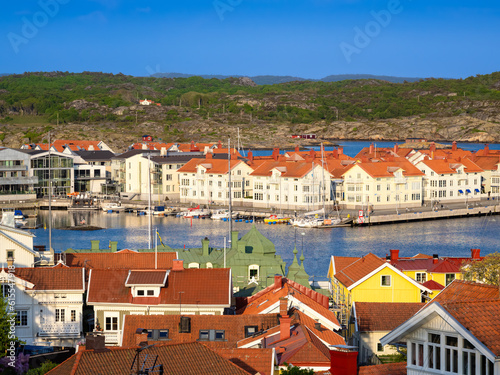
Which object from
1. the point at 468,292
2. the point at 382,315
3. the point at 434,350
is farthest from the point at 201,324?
the point at 434,350

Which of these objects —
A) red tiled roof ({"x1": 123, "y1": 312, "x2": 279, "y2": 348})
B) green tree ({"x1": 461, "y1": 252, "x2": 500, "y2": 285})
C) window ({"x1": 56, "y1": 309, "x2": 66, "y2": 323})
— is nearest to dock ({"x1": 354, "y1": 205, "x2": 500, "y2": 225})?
window ({"x1": 56, "y1": 309, "x2": 66, "y2": 323})

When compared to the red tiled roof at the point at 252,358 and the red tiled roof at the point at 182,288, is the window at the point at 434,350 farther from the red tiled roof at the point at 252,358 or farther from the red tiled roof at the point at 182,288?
the red tiled roof at the point at 182,288

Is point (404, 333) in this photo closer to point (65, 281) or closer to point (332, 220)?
point (65, 281)

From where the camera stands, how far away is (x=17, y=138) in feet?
454

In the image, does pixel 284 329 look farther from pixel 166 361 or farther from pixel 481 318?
pixel 481 318

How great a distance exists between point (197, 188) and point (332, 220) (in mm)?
16243

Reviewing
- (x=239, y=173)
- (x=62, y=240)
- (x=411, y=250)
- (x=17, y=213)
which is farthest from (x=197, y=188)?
(x=411, y=250)

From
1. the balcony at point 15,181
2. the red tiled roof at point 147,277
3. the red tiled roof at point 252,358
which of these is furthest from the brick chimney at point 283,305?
the balcony at point 15,181

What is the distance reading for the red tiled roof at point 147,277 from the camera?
20000 millimetres

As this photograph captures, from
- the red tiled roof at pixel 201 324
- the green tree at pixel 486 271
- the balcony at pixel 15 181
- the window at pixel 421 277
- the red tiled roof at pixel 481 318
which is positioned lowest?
the window at pixel 421 277

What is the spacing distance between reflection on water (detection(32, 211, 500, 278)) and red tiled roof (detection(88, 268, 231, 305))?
21.9 metres

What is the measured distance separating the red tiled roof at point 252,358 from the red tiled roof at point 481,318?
5562 millimetres

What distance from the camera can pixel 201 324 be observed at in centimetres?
1641

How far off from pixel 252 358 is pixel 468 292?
15.6 ft
